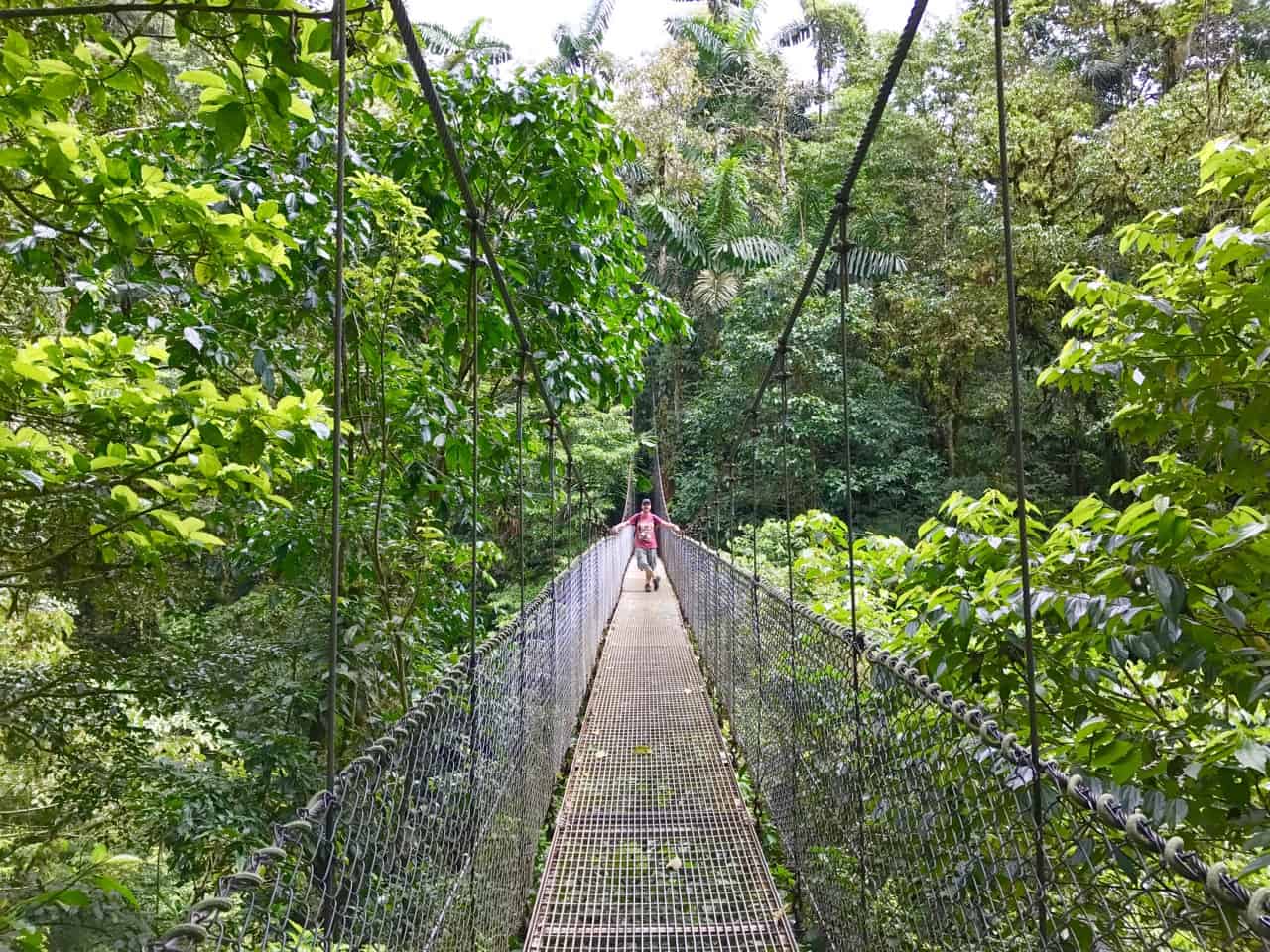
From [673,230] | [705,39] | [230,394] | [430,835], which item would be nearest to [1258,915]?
[430,835]

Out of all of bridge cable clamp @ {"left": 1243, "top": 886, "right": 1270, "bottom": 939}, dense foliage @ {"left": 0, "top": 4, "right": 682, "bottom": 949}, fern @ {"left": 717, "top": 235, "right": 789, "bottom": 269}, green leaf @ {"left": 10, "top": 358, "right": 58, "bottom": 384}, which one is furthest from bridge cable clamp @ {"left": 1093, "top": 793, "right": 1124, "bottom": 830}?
fern @ {"left": 717, "top": 235, "right": 789, "bottom": 269}

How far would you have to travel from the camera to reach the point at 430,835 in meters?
1.14

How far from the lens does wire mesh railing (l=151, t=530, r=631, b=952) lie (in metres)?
0.68

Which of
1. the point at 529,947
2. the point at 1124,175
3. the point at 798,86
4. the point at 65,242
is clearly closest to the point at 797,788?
the point at 529,947

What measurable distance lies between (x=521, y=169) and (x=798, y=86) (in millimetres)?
15823

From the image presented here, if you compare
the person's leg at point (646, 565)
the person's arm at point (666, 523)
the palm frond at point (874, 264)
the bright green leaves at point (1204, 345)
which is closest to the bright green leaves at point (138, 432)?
the bright green leaves at point (1204, 345)

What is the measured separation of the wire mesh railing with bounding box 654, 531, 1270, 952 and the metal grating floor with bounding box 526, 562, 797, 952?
0.18 m

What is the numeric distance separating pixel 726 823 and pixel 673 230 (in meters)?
9.70

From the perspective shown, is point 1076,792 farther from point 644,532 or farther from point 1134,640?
point 644,532

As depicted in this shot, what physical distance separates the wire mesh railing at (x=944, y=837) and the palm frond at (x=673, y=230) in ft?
30.7

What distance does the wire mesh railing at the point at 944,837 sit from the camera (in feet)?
1.93

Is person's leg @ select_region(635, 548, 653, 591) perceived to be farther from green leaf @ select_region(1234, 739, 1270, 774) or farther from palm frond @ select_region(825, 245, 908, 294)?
green leaf @ select_region(1234, 739, 1270, 774)

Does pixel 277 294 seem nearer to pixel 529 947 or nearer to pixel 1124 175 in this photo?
pixel 529 947

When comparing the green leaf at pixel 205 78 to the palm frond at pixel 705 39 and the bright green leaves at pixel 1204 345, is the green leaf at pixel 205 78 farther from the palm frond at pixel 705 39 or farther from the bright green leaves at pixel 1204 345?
the palm frond at pixel 705 39
